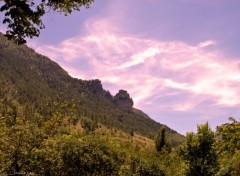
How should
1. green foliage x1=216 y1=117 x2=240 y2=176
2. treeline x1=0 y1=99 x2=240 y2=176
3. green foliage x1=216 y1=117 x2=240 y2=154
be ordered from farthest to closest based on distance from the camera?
1. green foliage x1=216 y1=117 x2=240 y2=154
2. green foliage x1=216 y1=117 x2=240 y2=176
3. treeline x1=0 y1=99 x2=240 y2=176

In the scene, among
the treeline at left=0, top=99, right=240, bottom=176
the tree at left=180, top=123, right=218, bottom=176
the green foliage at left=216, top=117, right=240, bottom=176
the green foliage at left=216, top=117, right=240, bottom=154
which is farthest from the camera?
the green foliage at left=216, top=117, right=240, bottom=154

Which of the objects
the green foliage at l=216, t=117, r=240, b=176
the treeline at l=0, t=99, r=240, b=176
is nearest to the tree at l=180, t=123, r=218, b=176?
the treeline at l=0, t=99, r=240, b=176

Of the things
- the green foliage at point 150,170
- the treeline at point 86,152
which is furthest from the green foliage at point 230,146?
the green foliage at point 150,170

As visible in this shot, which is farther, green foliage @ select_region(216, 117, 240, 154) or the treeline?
green foliage @ select_region(216, 117, 240, 154)

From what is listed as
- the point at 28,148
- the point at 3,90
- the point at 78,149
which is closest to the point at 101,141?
the point at 78,149

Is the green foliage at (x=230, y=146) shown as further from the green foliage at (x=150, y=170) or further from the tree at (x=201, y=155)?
the green foliage at (x=150, y=170)

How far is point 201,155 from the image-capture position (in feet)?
120

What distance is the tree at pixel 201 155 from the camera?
118 feet

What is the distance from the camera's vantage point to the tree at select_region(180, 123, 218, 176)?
36.0 m

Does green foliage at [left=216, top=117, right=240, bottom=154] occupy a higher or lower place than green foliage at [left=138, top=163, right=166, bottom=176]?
higher

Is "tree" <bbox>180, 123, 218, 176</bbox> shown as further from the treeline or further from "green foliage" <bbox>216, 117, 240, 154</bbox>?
"green foliage" <bbox>216, 117, 240, 154</bbox>

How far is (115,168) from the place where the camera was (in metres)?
43.7

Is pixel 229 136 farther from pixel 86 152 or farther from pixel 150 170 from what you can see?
pixel 86 152

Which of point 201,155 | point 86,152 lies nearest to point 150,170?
point 86,152
